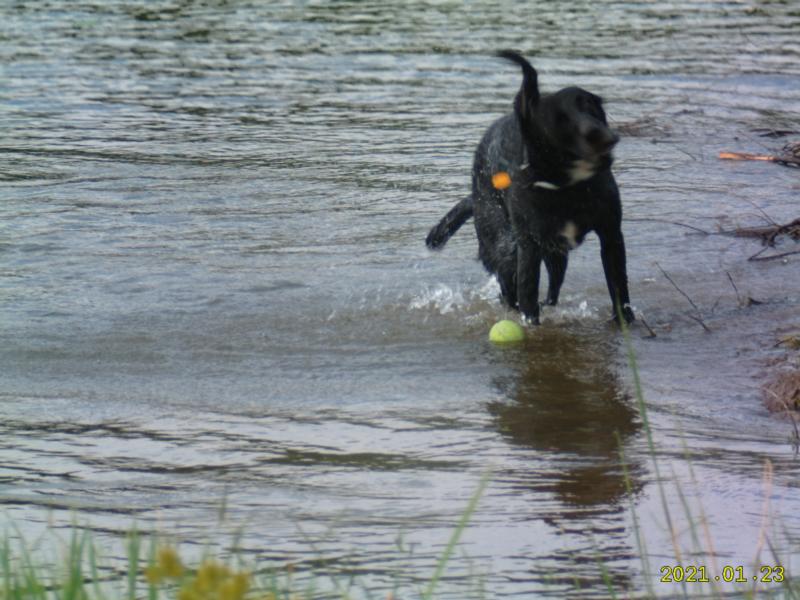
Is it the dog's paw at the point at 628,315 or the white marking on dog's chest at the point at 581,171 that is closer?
the white marking on dog's chest at the point at 581,171

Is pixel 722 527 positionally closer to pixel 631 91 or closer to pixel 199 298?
pixel 199 298

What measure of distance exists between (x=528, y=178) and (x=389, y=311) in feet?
3.87

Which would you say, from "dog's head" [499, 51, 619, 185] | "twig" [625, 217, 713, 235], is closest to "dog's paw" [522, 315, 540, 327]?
"dog's head" [499, 51, 619, 185]

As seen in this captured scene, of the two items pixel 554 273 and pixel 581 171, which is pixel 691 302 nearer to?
pixel 554 273

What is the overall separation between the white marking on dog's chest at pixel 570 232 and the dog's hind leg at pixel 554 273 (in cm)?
43

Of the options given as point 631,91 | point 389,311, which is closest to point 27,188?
point 389,311

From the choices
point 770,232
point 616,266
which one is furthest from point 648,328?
point 770,232

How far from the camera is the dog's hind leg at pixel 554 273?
658 cm

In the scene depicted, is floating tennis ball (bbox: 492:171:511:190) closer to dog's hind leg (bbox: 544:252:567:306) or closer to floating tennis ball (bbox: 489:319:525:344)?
dog's hind leg (bbox: 544:252:567:306)

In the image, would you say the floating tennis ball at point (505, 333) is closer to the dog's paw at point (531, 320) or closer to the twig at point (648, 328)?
the dog's paw at point (531, 320)

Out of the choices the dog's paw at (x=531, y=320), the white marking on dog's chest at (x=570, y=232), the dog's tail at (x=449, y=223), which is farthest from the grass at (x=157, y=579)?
the dog's tail at (x=449, y=223)

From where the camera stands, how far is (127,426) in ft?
16.6

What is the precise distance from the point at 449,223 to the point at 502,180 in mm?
1149

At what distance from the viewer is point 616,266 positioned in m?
6.24
